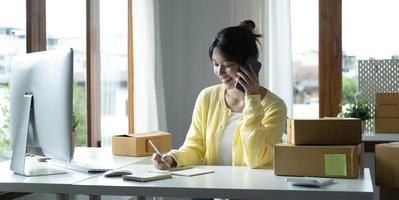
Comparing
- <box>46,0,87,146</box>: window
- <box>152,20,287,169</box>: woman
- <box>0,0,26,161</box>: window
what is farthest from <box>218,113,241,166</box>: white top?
<box>46,0,87,146</box>: window

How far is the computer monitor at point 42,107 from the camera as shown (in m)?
1.89

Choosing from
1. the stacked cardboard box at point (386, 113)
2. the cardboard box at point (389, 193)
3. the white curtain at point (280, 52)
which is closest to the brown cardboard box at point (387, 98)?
the stacked cardboard box at point (386, 113)

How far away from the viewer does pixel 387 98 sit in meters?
3.74

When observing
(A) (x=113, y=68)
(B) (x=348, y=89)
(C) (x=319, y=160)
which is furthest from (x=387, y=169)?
(A) (x=113, y=68)

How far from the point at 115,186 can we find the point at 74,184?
161mm

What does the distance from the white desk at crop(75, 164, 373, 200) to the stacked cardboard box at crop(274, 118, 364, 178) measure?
0.21ft

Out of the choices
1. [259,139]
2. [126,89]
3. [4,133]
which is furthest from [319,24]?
[4,133]

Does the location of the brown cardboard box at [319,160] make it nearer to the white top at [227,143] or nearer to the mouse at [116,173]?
the white top at [227,143]

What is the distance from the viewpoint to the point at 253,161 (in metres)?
2.11

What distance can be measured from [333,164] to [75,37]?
212 centimetres

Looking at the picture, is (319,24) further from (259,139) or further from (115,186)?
(115,186)

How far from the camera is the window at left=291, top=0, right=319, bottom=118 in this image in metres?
4.07

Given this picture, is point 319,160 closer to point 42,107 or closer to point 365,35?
point 42,107

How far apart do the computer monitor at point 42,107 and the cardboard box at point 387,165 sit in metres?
1.42
